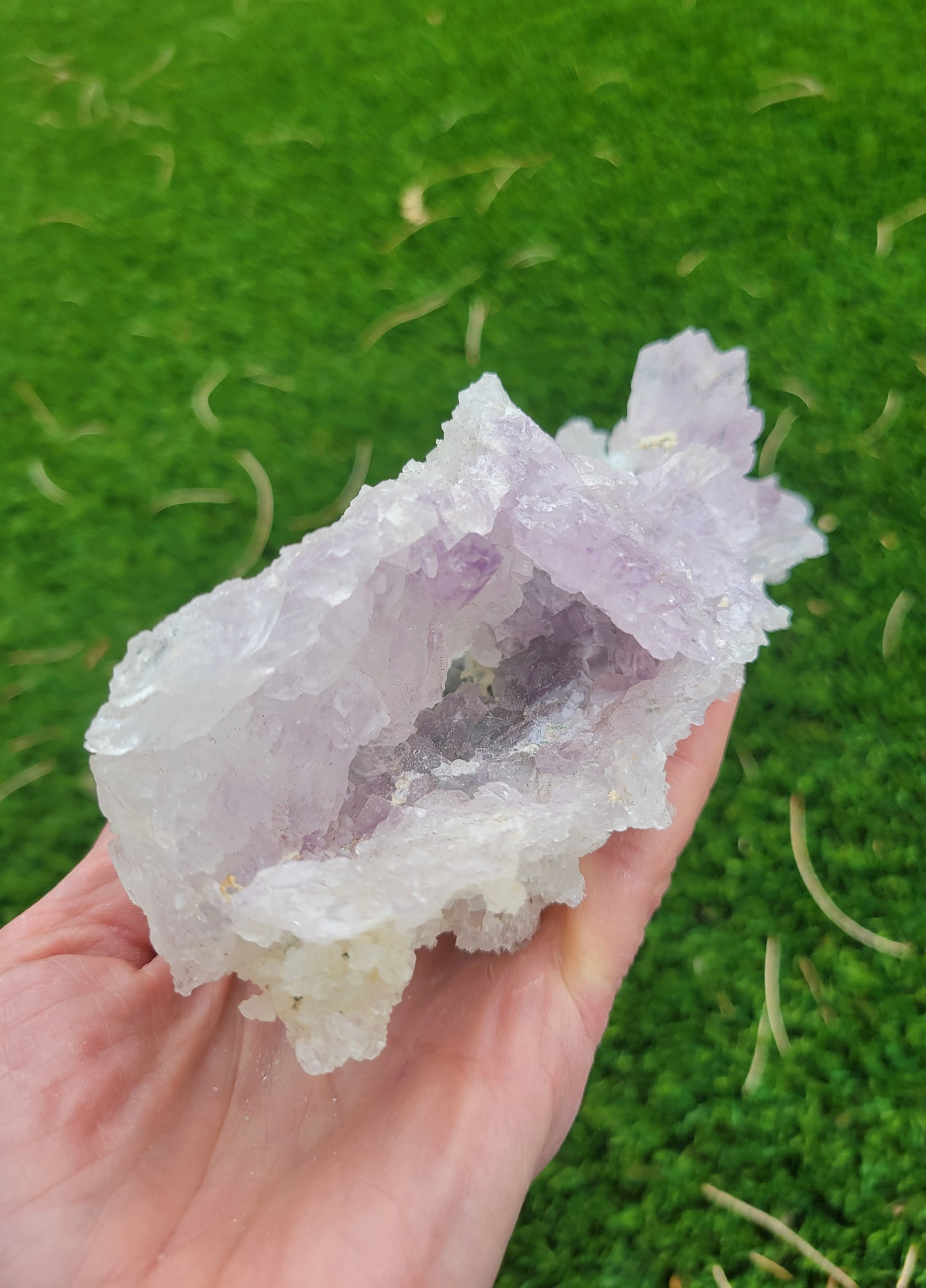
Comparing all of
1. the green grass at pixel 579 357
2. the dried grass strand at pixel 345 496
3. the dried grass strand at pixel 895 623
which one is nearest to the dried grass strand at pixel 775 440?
the green grass at pixel 579 357


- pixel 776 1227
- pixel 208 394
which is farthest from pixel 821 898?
pixel 208 394

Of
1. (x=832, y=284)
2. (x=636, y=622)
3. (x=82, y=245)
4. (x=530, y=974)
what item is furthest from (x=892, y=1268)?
(x=82, y=245)

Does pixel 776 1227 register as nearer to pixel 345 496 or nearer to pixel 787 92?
pixel 345 496

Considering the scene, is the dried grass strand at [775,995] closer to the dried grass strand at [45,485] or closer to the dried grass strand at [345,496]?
the dried grass strand at [345,496]

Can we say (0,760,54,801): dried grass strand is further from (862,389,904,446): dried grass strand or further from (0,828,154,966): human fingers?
(862,389,904,446): dried grass strand

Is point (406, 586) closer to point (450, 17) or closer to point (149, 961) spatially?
point (149, 961)

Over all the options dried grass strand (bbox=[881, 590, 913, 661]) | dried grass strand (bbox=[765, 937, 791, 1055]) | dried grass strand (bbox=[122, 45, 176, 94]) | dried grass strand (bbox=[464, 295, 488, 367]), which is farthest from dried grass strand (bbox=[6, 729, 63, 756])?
dried grass strand (bbox=[122, 45, 176, 94])

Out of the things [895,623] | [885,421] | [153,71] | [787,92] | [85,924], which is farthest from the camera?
[153,71]
